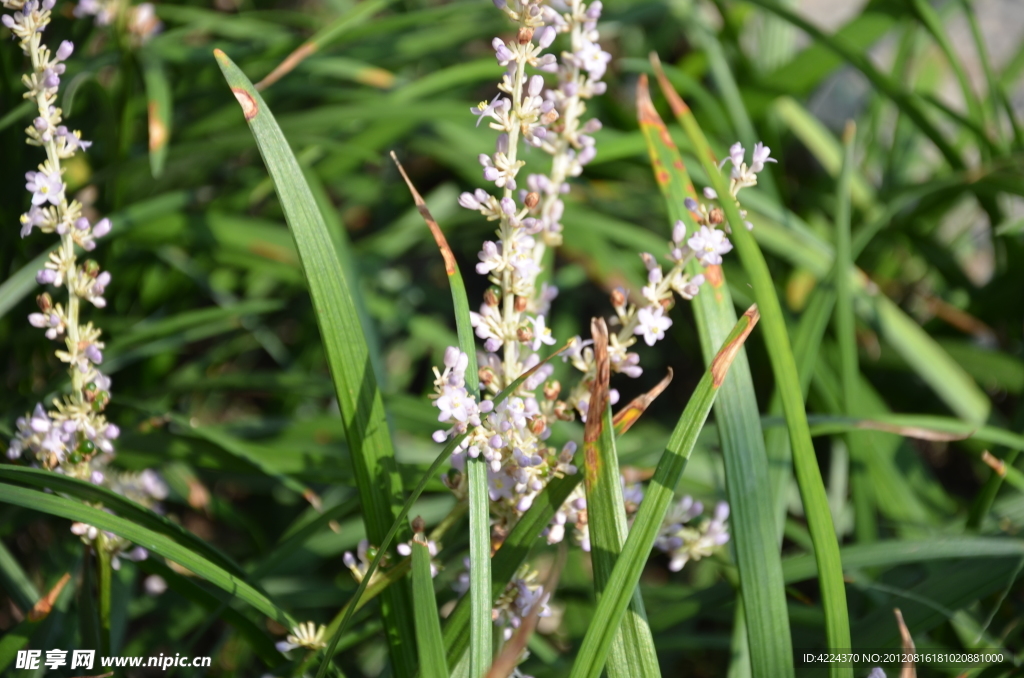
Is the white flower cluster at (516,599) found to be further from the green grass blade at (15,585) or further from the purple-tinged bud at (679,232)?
the green grass blade at (15,585)

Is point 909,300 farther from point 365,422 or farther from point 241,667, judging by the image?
point 241,667

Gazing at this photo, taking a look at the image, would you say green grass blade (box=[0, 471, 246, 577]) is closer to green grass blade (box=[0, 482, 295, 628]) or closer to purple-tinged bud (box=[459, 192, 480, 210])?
green grass blade (box=[0, 482, 295, 628])

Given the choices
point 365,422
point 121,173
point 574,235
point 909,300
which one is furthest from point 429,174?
point 365,422

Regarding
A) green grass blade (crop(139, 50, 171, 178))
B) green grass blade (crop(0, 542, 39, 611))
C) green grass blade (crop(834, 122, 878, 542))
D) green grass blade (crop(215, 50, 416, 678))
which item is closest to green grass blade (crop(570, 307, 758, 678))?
green grass blade (crop(215, 50, 416, 678))

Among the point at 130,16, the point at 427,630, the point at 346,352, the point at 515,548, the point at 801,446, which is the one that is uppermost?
the point at 130,16

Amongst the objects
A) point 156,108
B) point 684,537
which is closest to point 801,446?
point 684,537

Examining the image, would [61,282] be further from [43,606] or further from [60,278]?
[43,606]

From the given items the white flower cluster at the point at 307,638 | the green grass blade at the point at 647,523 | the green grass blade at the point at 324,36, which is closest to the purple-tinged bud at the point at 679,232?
the green grass blade at the point at 647,523
